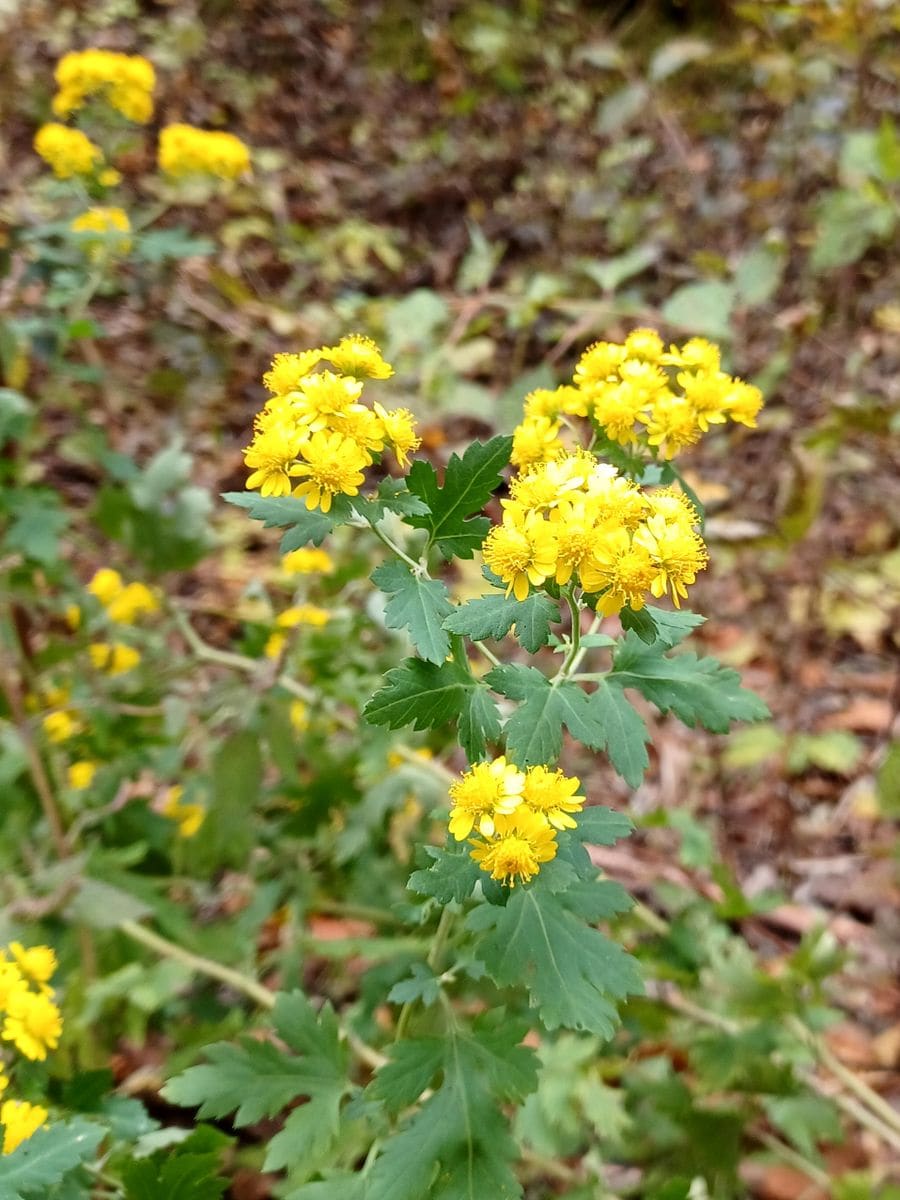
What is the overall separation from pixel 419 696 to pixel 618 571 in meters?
0.23

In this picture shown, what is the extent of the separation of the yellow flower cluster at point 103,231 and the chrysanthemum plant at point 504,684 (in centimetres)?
104

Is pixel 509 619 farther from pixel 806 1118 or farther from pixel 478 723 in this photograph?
pixel 806 1118

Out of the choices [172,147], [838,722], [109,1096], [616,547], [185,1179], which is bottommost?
[838,722]

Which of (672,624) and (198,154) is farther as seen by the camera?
(198,154)

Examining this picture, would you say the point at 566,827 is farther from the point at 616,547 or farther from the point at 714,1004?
the point at 714,1004

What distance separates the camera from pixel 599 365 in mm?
1150

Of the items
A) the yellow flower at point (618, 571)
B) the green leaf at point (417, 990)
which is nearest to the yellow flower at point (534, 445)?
the yellow flower at point (618, 571)

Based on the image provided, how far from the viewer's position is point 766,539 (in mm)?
1979

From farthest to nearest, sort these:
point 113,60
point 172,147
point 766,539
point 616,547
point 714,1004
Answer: point 172,147
point 113,60
point 766,539
point 714,1004
point 616,547

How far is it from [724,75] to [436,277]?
176cm

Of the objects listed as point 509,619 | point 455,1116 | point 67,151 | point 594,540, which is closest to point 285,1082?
point 455,1116

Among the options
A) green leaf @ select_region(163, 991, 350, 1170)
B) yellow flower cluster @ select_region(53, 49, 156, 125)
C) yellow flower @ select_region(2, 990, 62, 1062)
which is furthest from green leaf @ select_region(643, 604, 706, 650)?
yellow flower cluster @ select_region(53, 49, 156, 125)

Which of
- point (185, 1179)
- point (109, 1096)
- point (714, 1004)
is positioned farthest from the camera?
point (714, 1004)

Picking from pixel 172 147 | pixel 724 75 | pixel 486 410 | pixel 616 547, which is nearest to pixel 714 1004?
pixel 616 547
